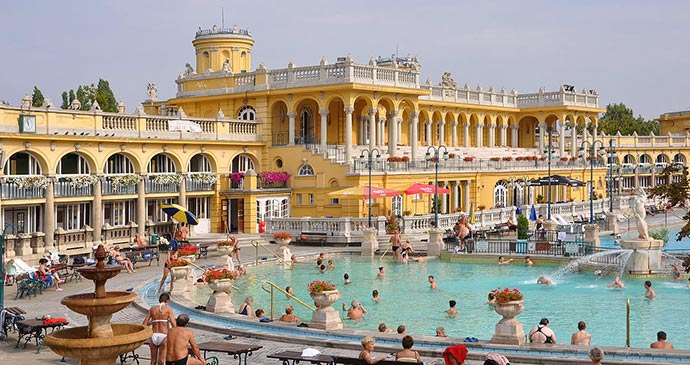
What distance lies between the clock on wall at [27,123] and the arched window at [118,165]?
4.43 meters

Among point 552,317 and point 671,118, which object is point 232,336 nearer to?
point 552,317

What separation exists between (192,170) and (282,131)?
263 inches

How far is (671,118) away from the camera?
346 ft

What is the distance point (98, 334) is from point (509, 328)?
9.05 meters

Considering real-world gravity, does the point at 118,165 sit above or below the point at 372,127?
below

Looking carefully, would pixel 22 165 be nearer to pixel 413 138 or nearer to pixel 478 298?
pixel 478 298

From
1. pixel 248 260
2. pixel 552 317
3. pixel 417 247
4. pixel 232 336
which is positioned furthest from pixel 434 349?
pixel 417 247

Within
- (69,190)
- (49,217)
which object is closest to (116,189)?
(69,190)

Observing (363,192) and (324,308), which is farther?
(363,192)

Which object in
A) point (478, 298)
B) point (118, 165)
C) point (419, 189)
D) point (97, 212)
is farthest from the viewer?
point (419, 189)

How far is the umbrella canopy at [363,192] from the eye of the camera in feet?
135

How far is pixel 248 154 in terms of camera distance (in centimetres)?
4772

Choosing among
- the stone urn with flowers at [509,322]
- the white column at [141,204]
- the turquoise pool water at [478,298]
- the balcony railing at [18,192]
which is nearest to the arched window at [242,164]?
the white column at [141,204]

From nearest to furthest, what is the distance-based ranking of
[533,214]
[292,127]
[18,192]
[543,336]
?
1. [543,336]
2. [18,192]
3. [292,127]
4. [533,214]
